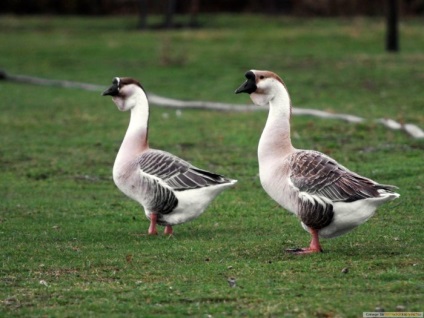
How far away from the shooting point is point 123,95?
11.0 meters

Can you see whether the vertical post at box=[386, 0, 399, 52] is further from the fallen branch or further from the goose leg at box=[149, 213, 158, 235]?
the goose leg at box=[149, 213, 158, 235]

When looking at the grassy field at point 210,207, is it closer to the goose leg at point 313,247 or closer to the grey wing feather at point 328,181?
the goose leg at point 313,247

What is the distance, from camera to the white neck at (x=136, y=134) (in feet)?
34.7

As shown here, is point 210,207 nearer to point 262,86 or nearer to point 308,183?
point 262,86

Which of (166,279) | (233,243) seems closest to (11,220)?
(233,243)

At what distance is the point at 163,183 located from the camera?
33.4 feet

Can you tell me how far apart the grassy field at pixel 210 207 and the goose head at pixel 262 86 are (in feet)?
4.73

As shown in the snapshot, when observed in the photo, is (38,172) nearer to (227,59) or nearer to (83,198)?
(83,198)

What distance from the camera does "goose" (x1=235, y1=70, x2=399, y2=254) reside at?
8.87m

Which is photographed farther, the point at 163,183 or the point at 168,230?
the point at 168,230

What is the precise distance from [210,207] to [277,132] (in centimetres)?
311

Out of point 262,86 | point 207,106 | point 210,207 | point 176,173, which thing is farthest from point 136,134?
point 207,106

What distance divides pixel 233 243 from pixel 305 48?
89.4ft

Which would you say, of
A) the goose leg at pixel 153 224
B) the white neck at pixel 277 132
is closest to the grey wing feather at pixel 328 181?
the white neck at pixel 277 132
